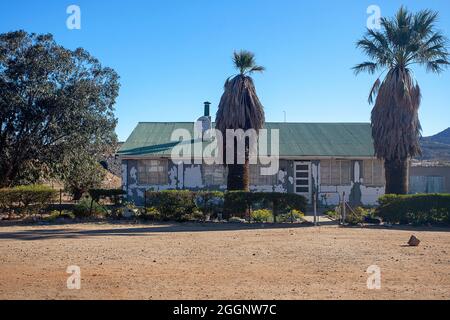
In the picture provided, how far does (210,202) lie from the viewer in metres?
18.2

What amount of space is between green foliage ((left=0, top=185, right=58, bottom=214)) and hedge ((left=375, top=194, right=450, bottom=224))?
496 inches

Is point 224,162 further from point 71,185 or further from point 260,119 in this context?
point 71,185

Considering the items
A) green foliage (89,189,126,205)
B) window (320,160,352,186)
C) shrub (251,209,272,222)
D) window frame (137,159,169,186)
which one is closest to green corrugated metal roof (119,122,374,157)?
window frame (137,159,169,186)

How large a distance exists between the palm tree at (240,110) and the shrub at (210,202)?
5.63 ft

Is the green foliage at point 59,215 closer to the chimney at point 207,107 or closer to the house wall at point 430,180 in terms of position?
the chimney at point 207,107

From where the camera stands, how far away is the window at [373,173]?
85.6ft

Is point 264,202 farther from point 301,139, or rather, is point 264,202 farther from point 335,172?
point 301,139

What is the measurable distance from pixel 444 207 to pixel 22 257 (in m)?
13.9

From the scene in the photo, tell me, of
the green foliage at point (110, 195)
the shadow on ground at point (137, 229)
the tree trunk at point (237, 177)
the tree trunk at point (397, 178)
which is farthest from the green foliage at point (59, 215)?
the tree trunk at point (397, 178)

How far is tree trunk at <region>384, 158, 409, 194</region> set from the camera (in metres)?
19.6

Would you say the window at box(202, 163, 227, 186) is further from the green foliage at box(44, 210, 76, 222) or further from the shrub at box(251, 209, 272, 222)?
the green foliage at box(44, 210, 76, 222)

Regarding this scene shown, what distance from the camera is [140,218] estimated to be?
18.3 meters

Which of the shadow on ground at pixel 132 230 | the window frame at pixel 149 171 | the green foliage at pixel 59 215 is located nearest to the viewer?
the shadow on ground at pixel 132 230
